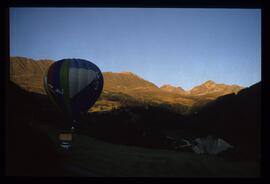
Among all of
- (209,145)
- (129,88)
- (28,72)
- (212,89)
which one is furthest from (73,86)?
(209,145)

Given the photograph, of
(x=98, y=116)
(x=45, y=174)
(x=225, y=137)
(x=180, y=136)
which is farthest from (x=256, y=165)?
(x=45, y=174)

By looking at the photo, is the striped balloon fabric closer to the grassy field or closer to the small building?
the small building

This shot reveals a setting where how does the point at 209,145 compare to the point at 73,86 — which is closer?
the point at 209,145

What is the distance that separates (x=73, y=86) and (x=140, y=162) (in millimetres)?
1189

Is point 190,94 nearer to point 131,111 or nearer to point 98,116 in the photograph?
point 131,111

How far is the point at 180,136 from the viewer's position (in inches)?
214

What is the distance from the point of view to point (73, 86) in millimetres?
5547

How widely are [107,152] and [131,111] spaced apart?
55 centimetres

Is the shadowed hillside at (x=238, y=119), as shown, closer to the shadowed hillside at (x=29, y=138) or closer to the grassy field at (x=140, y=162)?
the grassy field at (x=140, y=162)

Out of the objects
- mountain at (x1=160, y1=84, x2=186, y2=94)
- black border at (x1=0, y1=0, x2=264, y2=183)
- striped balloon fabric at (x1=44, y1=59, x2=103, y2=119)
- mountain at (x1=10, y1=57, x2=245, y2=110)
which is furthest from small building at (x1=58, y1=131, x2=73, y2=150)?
mountain at (x1=160, y1=84, x2=186, y2=94)

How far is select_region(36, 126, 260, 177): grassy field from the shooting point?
5.42 m
